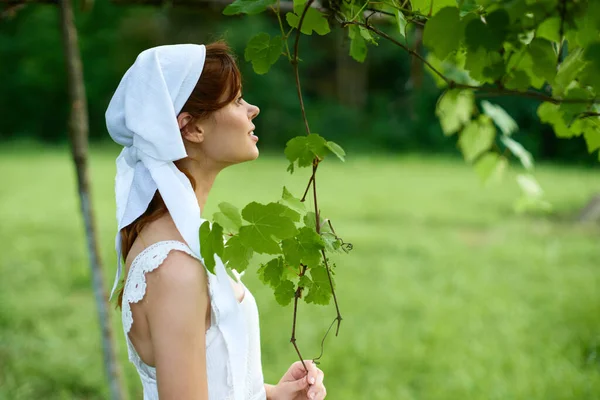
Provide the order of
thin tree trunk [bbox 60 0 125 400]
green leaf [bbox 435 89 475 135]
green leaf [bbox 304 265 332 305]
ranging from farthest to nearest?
thin tree trunk [bbox 60 0 125 400]
green leaf [bbox 435 89 475 135]
green leaf [bbox 304 265 332 305]

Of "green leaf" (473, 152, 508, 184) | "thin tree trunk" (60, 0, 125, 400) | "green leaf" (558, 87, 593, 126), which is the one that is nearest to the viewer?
"green leaf" (558, 87, 593, 126)

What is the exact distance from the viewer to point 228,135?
58.7 inches

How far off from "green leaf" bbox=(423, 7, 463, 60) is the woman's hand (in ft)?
2.58

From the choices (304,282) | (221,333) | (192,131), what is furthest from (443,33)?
(221,333)

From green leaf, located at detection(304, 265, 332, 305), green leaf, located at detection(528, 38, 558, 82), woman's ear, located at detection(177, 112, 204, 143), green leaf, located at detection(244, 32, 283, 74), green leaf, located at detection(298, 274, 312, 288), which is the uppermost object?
green leaf, located at detection(528, 38, 558, 82)

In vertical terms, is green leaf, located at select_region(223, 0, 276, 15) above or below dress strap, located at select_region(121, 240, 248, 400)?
above

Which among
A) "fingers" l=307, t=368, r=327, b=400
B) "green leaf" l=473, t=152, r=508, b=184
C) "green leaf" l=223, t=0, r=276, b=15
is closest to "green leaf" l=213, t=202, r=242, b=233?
"green leaf" l=223, t=0, r=276, b=15

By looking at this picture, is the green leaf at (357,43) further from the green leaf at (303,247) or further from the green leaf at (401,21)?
the green leaf at (303,247)

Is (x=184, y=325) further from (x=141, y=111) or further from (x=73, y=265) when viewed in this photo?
(x=73, y=265)

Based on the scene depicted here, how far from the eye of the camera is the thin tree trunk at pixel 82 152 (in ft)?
8.41

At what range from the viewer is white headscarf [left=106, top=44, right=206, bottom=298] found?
1.38 metres

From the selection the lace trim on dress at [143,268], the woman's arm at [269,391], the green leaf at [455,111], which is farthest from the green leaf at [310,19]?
the green leaf at [455,111]

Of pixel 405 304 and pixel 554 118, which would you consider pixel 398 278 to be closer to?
pixel 405 304

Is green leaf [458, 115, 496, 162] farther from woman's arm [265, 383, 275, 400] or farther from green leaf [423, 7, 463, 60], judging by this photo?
green leaf [423, 7, 463, 60]
